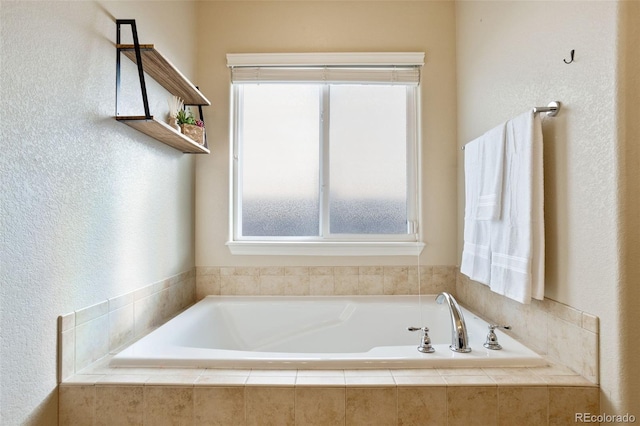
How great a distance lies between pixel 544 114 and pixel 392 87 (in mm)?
1140

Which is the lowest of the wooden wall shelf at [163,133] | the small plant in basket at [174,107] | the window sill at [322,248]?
the window sill at [322,248]

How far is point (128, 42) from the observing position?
4.92 feet

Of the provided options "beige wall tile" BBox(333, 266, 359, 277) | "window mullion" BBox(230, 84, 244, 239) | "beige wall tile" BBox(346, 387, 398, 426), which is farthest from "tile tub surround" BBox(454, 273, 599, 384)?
"window mullion" BBox(230, 84, 244, 239)

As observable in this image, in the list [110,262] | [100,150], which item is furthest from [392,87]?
[110,262]

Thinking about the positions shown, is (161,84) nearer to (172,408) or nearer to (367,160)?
(367,160)

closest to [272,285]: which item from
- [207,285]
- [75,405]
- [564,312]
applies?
[207,285]

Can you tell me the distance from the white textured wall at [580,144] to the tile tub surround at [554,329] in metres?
0.03

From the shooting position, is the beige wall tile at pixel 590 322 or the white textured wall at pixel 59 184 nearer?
the white textured wall at pixel 59 184

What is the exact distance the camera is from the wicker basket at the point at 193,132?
1.83 m

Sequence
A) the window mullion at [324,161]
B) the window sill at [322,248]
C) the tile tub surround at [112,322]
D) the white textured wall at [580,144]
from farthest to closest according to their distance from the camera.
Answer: the window mullion at [324,161] → the window sill at [322,248] → the tile tub surround at [112,322] → the white textured wall at [580,144]

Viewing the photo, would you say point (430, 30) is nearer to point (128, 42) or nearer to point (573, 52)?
point (573, 52)

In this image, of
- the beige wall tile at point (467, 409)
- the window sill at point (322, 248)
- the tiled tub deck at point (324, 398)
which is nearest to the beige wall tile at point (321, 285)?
the window sill at point (322, 248)

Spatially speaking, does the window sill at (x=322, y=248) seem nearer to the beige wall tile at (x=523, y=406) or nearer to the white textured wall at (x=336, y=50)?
the white textured wall at (x=336, y=50)

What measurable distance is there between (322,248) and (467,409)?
1.26 meters
